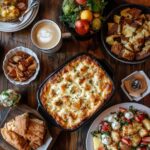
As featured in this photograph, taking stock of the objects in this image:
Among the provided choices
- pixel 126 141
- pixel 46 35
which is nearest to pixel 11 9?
pixel 46 35

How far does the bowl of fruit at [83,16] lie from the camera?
2.45 metres

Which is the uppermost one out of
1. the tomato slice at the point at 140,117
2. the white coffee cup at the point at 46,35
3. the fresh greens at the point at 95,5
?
the fresh greens at the point at 95,5

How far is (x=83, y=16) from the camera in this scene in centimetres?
246

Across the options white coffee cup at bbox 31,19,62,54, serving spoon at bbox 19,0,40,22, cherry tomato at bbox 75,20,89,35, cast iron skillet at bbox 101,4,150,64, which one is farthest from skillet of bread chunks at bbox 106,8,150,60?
serving spoon at bbox 19,0,40,22

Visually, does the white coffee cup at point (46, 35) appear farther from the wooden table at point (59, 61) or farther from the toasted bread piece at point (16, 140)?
the toasted bread piece at point (16, 140)

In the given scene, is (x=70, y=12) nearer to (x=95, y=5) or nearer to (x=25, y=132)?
(x=95, y=5)

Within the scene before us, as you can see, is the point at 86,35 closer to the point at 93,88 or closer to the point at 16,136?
the point at 93,88

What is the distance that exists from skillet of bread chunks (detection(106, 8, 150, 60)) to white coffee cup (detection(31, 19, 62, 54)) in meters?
0.24

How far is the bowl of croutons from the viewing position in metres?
2.57

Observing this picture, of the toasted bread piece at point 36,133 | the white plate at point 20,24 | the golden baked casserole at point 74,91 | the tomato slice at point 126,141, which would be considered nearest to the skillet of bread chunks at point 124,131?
the tomato slice at point 126,141

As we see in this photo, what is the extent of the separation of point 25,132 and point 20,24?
1.70 ft

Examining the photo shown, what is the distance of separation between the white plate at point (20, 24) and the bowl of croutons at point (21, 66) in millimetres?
100

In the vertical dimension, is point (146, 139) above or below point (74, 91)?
below

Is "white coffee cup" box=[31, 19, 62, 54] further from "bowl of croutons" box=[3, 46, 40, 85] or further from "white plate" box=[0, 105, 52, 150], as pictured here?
"white plate" box=[0, 105, 52, 150]
